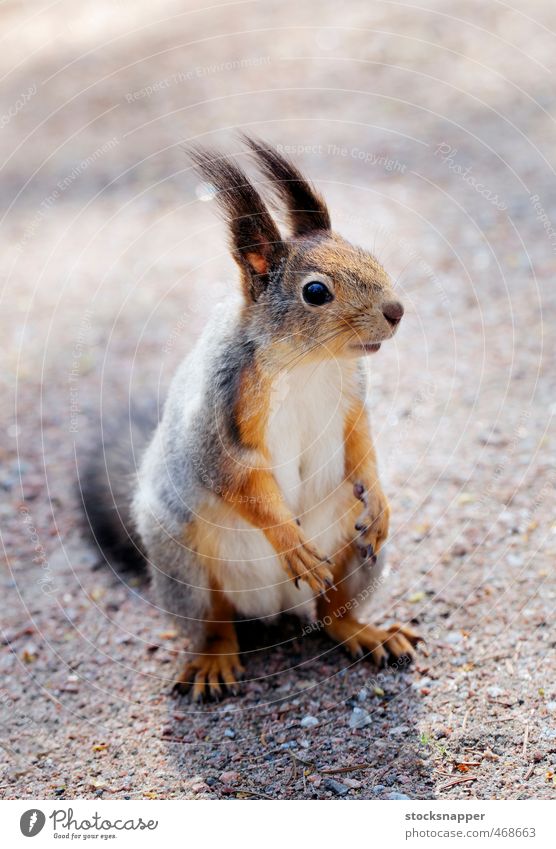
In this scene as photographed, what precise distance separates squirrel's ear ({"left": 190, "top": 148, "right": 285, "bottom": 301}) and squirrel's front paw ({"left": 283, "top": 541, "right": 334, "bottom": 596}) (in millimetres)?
628

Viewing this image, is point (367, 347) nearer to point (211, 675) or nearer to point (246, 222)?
point (246, 222)

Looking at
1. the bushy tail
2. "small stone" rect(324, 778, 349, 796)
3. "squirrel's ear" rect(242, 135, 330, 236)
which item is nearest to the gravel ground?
"small stone" rect(324, 778, 349, 796)

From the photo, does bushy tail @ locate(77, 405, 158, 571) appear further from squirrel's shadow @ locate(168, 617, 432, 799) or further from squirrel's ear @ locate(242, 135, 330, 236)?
squirrel's ear @ locate(242, 135, 330, 236)

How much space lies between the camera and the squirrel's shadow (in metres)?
2.22

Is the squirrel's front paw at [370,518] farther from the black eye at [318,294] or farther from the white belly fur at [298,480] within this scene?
the black eye at [318,294]

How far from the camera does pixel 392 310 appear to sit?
7.23 feet

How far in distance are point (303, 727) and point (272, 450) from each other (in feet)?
2.30

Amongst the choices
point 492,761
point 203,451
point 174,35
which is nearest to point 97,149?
point 174,35

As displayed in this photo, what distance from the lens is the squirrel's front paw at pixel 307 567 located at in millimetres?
2342

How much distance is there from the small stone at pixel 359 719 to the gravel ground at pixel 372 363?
0.07 ft

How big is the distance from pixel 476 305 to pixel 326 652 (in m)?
2.00

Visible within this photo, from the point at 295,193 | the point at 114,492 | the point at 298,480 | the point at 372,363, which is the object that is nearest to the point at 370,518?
the point at 298,480

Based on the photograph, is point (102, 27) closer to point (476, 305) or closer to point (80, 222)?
point (80, 222)

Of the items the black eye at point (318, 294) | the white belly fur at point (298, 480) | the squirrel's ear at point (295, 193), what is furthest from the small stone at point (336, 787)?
the squirrel's ear at point (295, 193)
